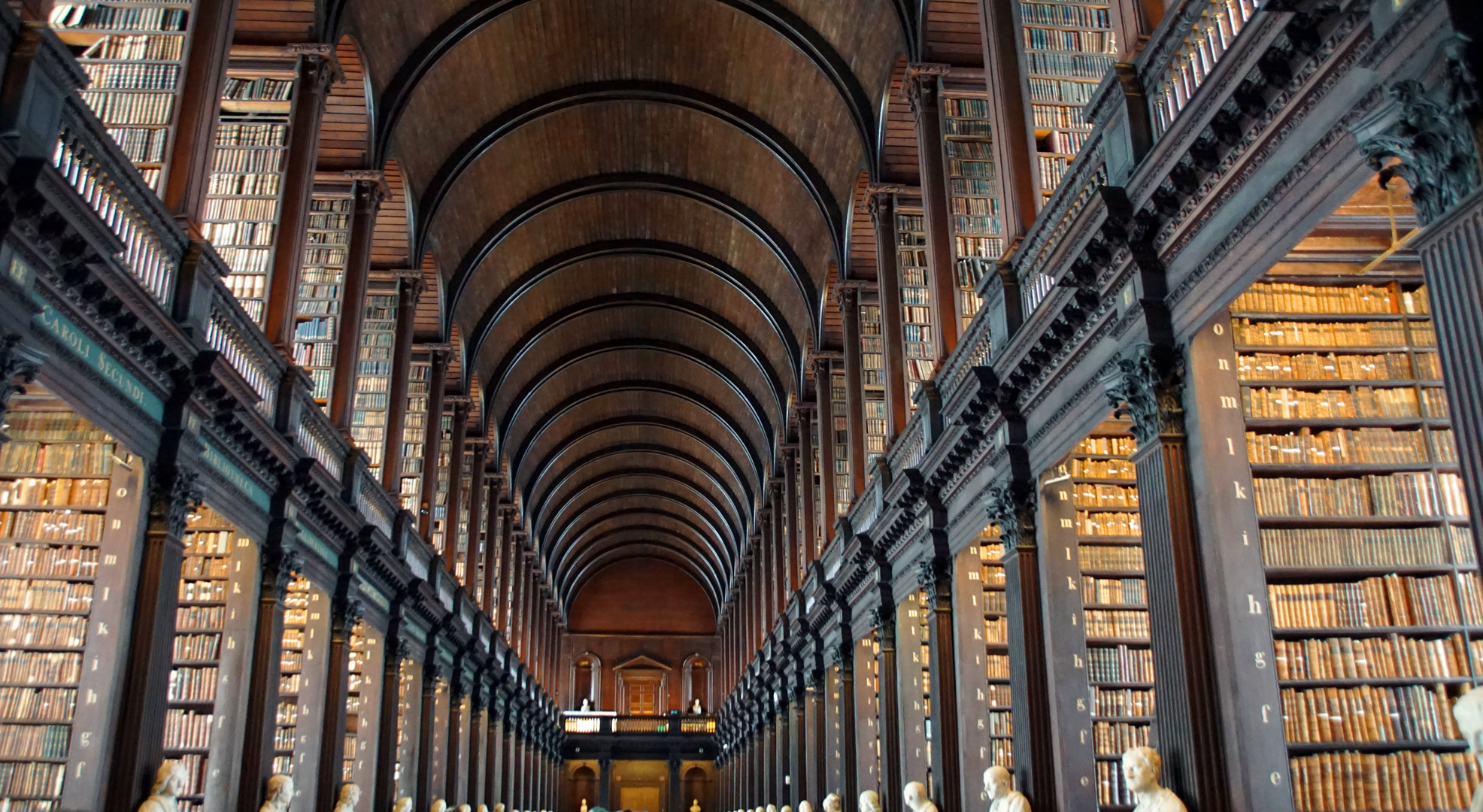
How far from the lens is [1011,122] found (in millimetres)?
9812

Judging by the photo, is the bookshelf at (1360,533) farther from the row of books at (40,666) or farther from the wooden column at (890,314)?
the row of books at (40,666)

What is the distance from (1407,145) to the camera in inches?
178

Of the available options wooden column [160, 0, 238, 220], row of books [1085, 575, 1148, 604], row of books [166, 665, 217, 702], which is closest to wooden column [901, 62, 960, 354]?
row of books [1085, 575, 1148, 604]

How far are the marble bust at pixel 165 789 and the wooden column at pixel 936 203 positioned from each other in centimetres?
760

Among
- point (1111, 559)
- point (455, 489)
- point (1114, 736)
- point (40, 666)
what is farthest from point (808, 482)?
point (40, 666)

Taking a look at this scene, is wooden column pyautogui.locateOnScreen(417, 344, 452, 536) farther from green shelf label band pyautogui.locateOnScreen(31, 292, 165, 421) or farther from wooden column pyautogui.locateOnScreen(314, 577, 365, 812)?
green shelf label band pyautogui.locateOnScreen(31, 292, 165, 421)

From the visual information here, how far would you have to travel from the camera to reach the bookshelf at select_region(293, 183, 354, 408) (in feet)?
46.1

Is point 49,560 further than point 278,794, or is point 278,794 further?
point 278,794

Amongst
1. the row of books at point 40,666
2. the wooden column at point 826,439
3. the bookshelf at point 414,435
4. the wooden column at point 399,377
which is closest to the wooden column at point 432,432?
the bookshelf at point 414,435

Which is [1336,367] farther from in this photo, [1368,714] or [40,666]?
[40,666]

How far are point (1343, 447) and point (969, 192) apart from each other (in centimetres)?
633

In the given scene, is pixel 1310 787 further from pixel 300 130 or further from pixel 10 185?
pixel 300 130

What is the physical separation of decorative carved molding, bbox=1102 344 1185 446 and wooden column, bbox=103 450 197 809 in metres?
7.00

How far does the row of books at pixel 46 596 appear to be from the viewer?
9.39 m
